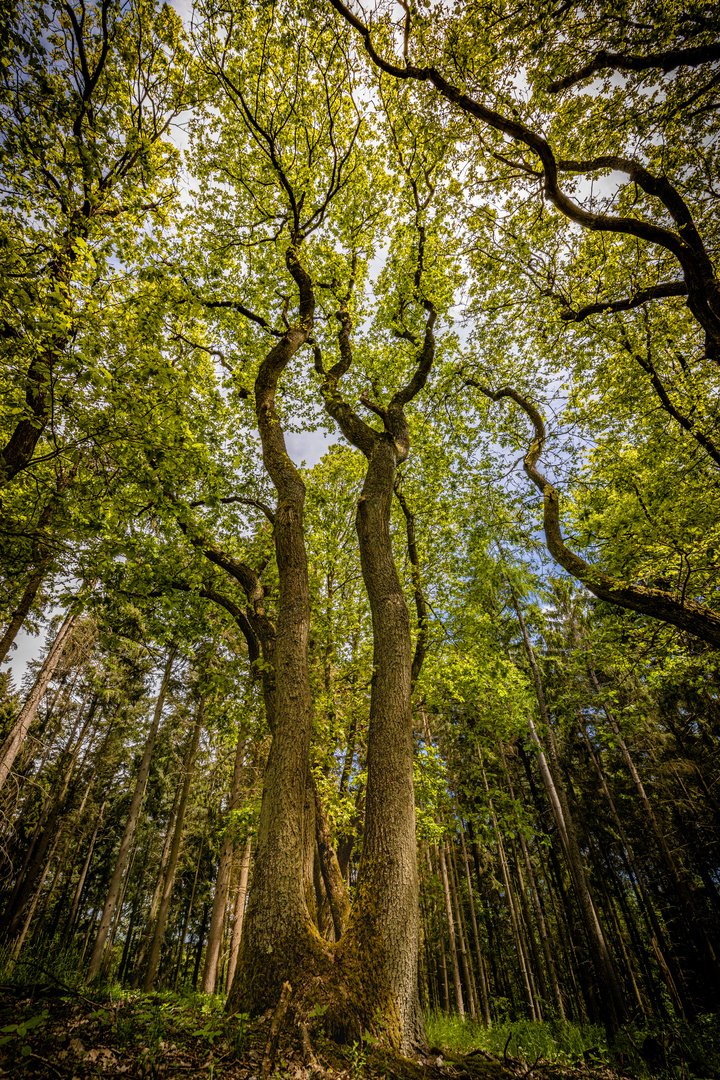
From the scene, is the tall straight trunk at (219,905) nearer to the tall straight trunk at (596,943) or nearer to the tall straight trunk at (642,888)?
the tall straight trunk at (596,943)

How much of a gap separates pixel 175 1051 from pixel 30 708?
34.1 feet

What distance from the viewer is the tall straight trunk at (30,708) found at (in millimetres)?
9453

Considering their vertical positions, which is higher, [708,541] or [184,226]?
[184,226]

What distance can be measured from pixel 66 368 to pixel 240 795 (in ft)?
37.7

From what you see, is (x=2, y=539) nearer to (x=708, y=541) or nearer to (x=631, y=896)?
(x=708, y=541)

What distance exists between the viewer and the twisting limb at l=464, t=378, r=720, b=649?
5016 mm

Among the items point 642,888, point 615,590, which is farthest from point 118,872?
point 642,888

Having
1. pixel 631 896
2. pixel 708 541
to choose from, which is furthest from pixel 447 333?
pixel 631 896

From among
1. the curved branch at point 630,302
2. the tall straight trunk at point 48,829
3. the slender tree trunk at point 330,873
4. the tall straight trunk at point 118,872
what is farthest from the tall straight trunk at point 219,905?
the curved branch at point 630,302

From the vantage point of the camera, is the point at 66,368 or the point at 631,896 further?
the point at 631,896

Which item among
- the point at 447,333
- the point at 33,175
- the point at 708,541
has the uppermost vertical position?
the point at 447,333

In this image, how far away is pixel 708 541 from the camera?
17.5ft

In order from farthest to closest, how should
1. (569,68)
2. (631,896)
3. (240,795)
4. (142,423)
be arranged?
1. (631,896)
2. (240,795)
3. (569,68)
4. (142,423)

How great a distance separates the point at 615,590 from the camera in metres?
5.51
